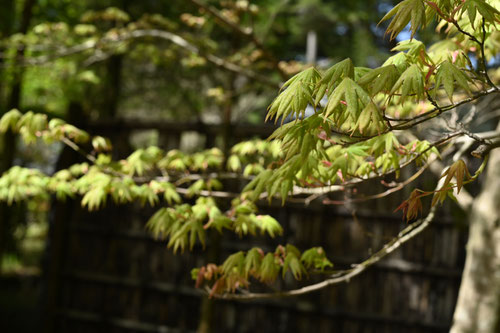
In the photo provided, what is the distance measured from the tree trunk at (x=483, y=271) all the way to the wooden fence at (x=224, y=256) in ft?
4.28

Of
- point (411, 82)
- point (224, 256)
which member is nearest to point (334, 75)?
point (411, 82)

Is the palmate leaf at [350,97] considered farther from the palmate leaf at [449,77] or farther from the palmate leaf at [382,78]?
the palmate leaf at [449,77]

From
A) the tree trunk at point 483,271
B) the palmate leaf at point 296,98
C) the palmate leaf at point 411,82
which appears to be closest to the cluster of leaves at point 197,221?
the palmate leaf at point 296,98

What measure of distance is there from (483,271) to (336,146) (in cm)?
157

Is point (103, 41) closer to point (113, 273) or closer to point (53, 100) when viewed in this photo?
point (113, 273)

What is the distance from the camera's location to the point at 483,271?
303cm

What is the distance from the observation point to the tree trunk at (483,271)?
297 centimetres

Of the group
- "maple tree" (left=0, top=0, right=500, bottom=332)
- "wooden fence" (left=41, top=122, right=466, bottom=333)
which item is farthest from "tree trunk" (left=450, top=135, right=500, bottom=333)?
"wooden fence" (left=41, top=122, right=466, bottom=333)

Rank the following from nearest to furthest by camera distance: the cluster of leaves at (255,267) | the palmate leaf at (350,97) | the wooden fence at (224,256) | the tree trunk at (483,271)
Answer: the palmate leaf at (350,97), the cluster of leaves at (255,267), the tree trunk at (483,271), the wooden fence at (224,256)

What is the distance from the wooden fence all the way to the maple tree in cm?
139

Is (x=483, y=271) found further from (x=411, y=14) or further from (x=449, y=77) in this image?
(x=411, y=14)

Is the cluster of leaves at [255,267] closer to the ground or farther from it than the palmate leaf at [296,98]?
closer to the ground

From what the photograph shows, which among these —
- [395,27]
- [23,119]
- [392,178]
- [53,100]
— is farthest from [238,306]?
[53,100]

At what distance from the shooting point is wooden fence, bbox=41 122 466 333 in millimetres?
4461
